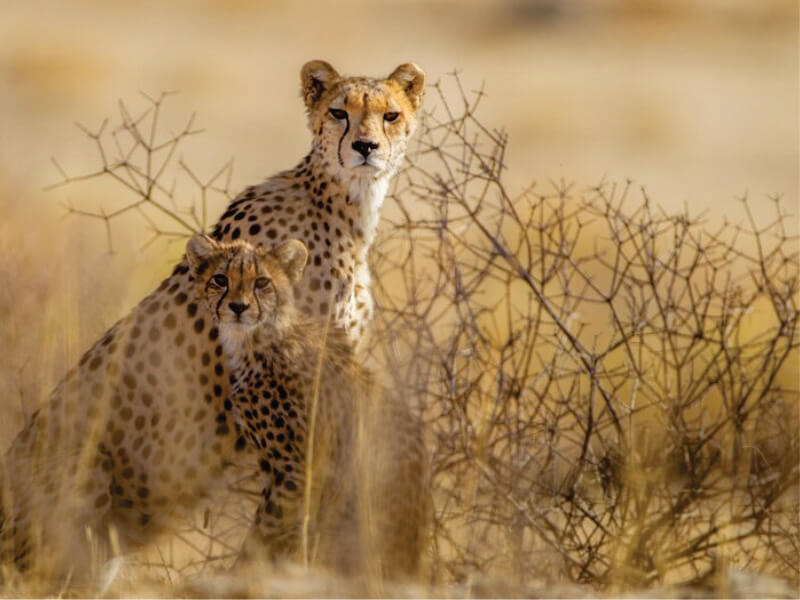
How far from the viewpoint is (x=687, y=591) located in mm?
4324

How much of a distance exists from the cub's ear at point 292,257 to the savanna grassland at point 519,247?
47 centimetres

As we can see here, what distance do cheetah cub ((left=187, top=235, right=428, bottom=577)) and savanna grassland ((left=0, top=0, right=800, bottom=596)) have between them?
0.16 metres

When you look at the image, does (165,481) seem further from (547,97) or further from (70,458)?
(547,97)

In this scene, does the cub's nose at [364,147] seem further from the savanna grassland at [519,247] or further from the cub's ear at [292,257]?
the cub's ear at [292,257]

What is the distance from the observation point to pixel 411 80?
4.92 m

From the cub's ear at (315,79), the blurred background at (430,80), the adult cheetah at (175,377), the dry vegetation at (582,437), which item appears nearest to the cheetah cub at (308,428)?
the adult cheetah at (175,377)

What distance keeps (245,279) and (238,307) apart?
0.24 feet

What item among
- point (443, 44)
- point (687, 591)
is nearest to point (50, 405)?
point (687, 591)

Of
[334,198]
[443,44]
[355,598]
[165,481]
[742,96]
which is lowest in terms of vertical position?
[355,598]

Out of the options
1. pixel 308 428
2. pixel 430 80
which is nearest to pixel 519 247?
pixel 308 428

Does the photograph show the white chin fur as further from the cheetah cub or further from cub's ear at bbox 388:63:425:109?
the cheetah cub

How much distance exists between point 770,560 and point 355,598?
4.09 feet

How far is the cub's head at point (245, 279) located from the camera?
4.29 metres

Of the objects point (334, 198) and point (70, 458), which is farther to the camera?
point (334, 198)
